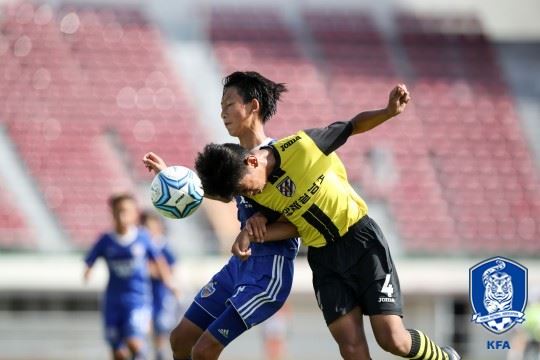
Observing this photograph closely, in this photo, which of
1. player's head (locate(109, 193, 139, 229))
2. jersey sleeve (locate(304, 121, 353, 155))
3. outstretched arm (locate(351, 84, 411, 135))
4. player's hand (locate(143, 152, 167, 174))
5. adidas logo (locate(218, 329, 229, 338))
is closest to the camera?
outstretched arm (locate(351, 84, 411, 135))

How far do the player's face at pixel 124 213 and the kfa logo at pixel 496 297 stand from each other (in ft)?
14.7

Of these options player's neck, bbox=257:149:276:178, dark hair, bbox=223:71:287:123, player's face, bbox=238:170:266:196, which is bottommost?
player's face, bbox=238:170:266:196

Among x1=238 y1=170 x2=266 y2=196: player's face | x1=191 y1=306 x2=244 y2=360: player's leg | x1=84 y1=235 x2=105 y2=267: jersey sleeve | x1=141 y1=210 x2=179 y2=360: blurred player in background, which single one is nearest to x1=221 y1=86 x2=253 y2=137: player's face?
x1=238 y1=170 x2=266 y2=196: player's face

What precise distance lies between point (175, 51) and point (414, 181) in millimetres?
5535

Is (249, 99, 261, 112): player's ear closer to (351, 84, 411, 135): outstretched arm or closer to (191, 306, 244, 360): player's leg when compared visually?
(351, 84, 411, 135): outstretched arm

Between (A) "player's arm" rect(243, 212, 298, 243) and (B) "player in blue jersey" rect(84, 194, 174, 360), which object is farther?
(B) "player in blue jersey" rect(84, 194, 174, 360)

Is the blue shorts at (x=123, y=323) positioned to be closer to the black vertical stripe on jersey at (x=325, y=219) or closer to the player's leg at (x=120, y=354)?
the player's leg at (x=120, y=354)

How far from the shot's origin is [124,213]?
11.9m

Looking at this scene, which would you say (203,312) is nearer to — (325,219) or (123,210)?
(325,219)

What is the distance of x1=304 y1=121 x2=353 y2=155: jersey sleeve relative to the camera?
23.4 feet

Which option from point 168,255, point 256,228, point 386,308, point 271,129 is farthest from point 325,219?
point 271,129

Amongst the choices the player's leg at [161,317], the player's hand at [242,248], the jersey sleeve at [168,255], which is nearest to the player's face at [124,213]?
the jersey sleeve at [168,255]

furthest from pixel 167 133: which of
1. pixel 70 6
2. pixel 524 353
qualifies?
pixel 524 353

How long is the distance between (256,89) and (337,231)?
1169 millimetres
